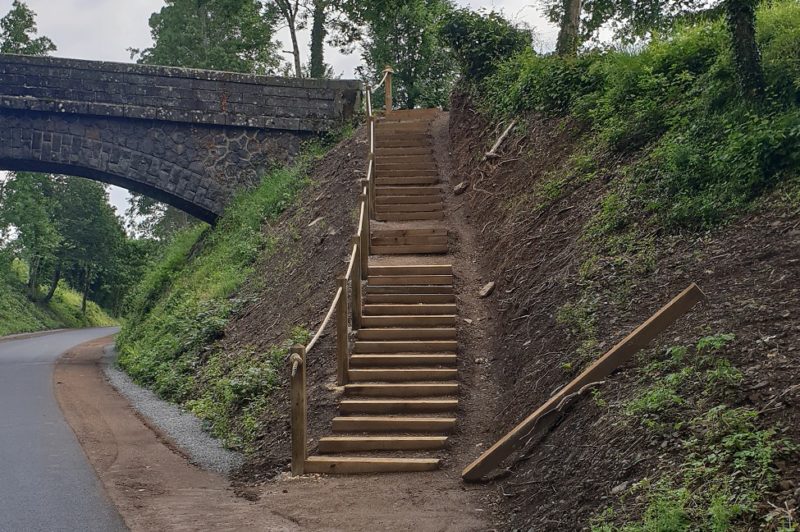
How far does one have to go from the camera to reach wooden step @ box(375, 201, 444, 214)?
15.8 m

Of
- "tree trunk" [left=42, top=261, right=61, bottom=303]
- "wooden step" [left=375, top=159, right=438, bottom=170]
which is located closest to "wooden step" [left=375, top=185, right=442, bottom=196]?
"wooden step" [left=375, top=159, right=438, bottom=170]

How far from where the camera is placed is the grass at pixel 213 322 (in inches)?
416

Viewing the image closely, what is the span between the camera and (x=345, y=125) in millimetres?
21672

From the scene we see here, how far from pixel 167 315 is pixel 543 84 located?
30.4 ft

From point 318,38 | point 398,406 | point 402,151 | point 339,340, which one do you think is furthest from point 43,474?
point 318,38

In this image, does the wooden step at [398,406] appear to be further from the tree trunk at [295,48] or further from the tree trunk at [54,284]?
the tree trunk at [54,284]

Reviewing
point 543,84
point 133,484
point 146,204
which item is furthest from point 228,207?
point 146,204

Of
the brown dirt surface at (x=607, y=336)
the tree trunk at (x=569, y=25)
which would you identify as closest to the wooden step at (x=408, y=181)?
the tree trunk at (x=569, y=25)

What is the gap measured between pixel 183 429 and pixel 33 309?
1184 inches

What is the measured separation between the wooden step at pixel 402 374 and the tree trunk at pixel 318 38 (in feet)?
69.2

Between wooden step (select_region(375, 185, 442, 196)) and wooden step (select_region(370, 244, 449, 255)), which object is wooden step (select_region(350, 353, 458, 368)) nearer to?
wooden step (select_region(370, 244, 449, 255))

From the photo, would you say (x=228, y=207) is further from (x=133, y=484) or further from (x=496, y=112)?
(x=133, y=484)

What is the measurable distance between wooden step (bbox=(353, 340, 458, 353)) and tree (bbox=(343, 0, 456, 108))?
17.0m

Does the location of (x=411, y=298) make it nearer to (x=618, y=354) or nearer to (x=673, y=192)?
(x=673, y=192)
